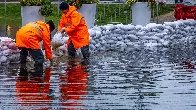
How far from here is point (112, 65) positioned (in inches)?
473

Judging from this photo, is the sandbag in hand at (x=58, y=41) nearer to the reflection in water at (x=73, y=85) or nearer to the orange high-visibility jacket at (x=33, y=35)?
the reflection in water at (x=73, y=85)

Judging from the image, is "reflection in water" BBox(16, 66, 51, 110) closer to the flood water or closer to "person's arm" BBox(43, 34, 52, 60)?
the flood water

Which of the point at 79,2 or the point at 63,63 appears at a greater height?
the point at 79,2

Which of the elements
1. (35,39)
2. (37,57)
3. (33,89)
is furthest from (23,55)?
(33,89)

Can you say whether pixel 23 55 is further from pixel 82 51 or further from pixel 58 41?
pixel 58 41

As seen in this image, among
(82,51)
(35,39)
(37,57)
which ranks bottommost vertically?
(82,51)

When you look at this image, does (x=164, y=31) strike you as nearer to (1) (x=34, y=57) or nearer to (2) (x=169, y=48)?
(2) (x=169, y=48)

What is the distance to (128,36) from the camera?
15492mm

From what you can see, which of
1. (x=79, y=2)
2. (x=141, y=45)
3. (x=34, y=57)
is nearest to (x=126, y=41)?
(x=141, y=45)

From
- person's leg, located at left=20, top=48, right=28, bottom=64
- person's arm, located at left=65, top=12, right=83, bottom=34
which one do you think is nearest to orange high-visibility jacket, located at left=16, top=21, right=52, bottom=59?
person's leg, located at left=20, top=48, right=28, bottom=64

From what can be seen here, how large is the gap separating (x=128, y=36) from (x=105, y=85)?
20.2 ft

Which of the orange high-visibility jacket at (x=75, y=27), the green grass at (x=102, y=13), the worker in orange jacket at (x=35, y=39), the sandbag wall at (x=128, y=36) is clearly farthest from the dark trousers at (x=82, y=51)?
the green grass at (x=102, y=13)

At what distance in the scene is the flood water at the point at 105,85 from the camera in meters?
7.93

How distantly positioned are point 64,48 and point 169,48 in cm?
324
